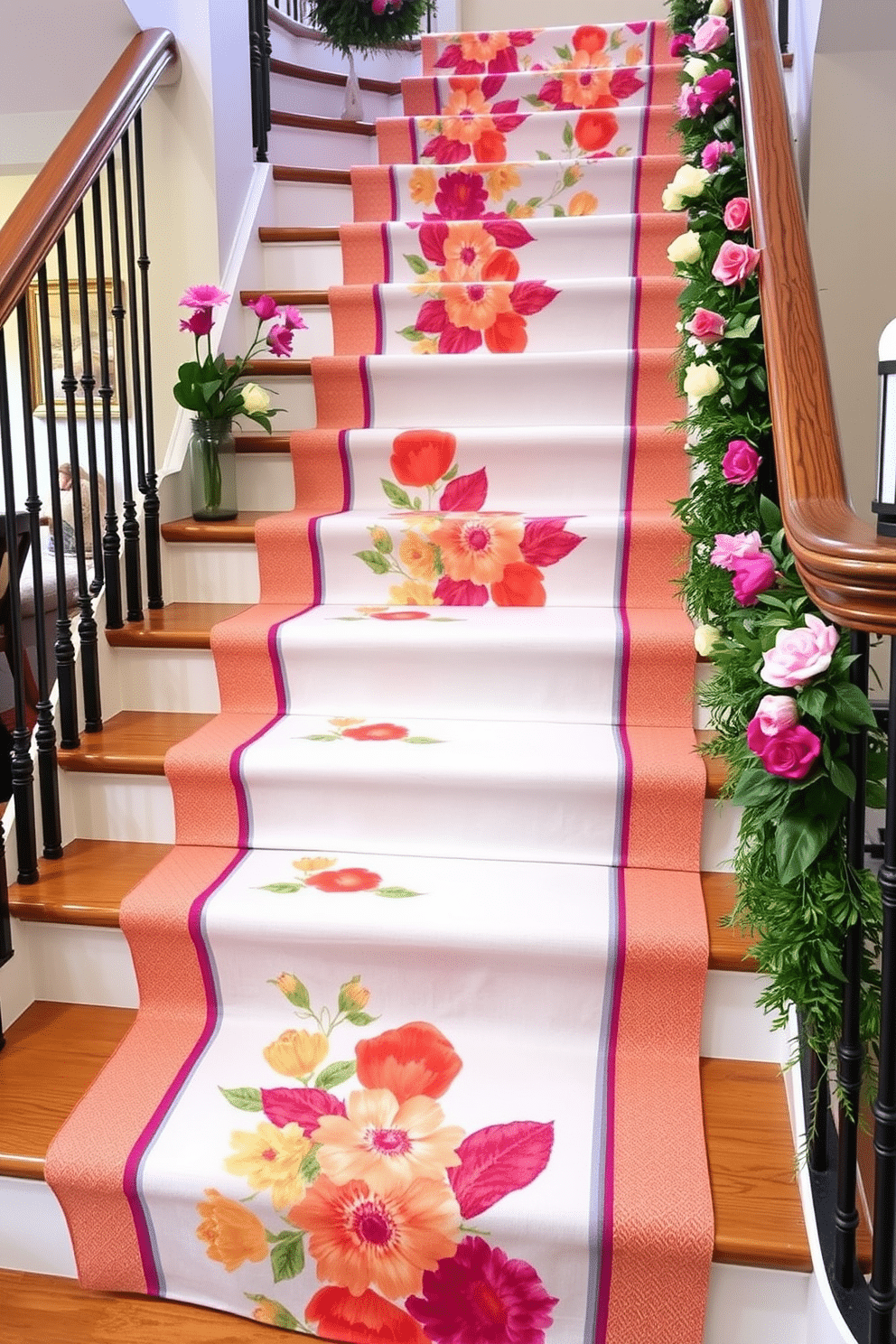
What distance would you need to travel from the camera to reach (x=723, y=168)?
231 centimetres

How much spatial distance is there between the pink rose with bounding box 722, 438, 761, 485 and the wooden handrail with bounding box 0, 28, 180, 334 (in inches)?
44.5

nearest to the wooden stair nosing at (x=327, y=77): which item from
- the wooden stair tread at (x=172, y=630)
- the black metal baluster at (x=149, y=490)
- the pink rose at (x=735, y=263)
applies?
the black metal baluster at (x=149, y=490)

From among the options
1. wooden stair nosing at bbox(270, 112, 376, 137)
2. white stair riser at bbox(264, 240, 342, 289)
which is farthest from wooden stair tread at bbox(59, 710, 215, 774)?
wooden stair nosing at bbox(270, 112, 376, 137)

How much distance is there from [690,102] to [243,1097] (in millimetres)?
2214

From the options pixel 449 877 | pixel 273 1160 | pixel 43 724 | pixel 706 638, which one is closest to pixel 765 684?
pixel 706 638

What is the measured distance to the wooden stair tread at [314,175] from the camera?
10.7 ft

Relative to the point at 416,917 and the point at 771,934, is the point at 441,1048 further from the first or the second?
the point at 771,934

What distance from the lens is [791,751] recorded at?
3.97ft

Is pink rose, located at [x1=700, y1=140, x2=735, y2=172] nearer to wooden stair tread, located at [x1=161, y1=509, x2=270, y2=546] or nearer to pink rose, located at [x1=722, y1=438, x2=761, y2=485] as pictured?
pink rose, located at [x1=722, y1=438, x2=761, y2=485]

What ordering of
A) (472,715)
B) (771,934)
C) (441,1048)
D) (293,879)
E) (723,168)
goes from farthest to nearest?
(723,168)
(472,715)
(293,879)
(441,1048)
(771,934)

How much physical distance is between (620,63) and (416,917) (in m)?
3.45

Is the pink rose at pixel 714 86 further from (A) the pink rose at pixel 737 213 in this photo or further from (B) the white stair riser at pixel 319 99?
(B) the white stair riser at pixel 319 99

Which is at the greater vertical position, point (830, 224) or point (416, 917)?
point (830, 224)

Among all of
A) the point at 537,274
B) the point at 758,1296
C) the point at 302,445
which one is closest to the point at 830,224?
the point at 537,274
